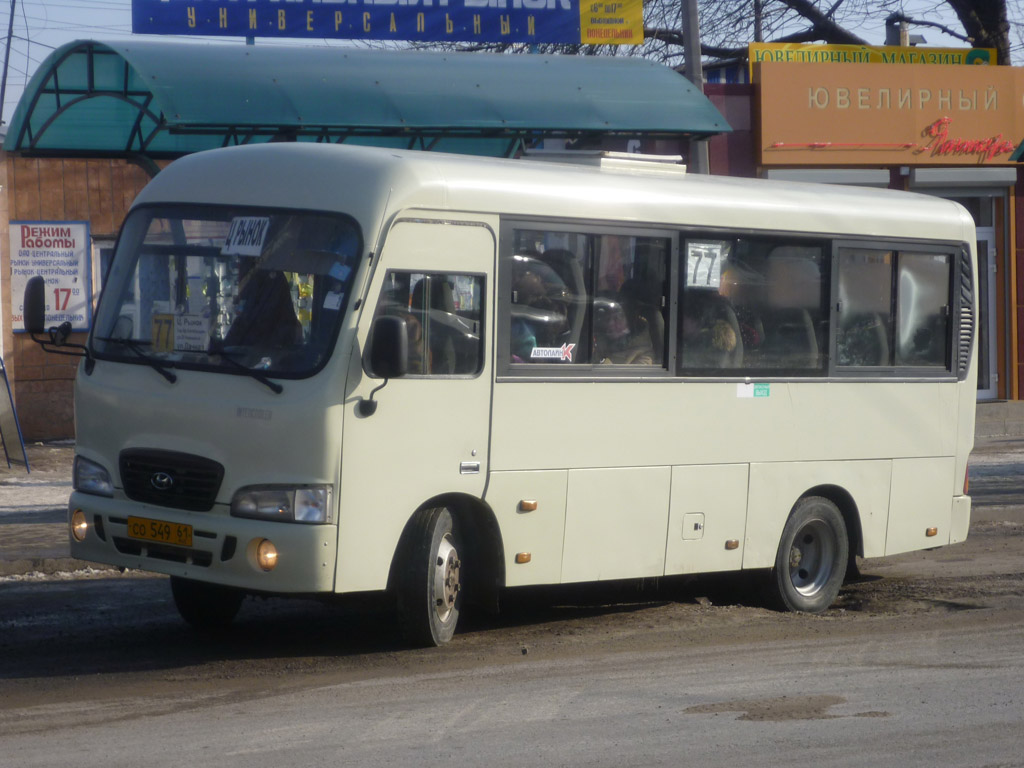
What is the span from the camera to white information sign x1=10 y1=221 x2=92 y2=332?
1809cm

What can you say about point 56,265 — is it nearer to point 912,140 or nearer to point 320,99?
point 320,99

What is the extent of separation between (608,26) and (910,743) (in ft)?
52.3

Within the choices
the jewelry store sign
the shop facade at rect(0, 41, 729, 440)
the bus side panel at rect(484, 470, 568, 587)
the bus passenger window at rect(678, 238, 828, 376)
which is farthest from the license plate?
the jewelry store sign

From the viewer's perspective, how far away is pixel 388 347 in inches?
277

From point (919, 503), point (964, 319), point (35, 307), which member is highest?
point (964, 319)

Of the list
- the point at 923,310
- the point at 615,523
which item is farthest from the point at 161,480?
the point at 923,310

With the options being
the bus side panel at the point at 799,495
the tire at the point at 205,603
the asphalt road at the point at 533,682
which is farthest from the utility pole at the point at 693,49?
the tire at the point at 205,603

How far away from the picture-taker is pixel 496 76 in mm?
15648

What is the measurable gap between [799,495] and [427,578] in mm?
3093

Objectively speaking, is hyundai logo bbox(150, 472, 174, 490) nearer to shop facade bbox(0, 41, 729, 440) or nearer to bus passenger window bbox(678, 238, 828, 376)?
bus passenger window bbox(678, 238, 828, 376)

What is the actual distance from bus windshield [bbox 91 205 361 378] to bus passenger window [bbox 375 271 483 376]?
0.32 meters

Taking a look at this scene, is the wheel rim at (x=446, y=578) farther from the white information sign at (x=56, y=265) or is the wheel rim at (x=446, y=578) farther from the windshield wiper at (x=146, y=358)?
the white information sign at (x=56, y=265)

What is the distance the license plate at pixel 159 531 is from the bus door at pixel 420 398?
846mm

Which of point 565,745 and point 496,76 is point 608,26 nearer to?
point 496,76
